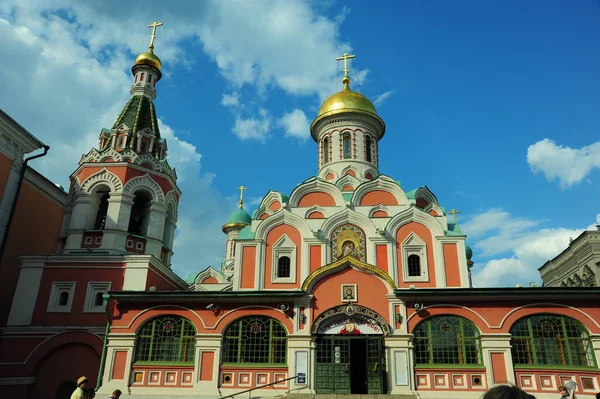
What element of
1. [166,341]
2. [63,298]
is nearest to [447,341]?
[166,341]

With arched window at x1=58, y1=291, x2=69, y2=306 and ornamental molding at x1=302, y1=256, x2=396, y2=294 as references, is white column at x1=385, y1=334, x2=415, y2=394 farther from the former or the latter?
arched window at x1=58, y1=291, x2=69, y2=306

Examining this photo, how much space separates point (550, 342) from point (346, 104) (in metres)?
13.1

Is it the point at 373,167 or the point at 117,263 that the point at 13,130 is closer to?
the point at 117,263

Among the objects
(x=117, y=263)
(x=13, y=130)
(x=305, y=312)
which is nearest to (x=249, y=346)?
(x=305, y=312)

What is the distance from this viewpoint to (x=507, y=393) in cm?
210

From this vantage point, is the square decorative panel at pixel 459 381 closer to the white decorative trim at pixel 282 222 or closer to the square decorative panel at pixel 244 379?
the square decorative panel at pixel 244 379

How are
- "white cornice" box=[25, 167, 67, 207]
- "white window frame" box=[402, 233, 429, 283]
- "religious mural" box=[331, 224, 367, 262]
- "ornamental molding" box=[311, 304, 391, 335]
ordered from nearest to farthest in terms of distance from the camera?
"ornamental molding" box=[311, 304, 391, 335], "white window frame" box=[402, 233, 429, 283], "religious mural" box=[331, 224, 367, 262], "white cornice" box=[25, 167, 67, 207]

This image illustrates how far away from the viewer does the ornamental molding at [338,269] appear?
15000 millimetres

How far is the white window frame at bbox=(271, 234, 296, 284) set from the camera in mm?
17000

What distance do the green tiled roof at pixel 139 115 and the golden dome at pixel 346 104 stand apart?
751 cm

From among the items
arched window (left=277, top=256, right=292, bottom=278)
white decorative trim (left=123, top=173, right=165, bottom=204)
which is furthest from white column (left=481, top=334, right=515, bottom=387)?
white decorative trim (left=123, top=173, right=165, bottom=204)

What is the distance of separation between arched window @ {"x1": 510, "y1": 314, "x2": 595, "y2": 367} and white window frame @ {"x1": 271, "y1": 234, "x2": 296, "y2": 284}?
23.4ft

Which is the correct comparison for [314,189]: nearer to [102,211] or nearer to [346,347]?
[346,347]

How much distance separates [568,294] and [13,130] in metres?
19.0
